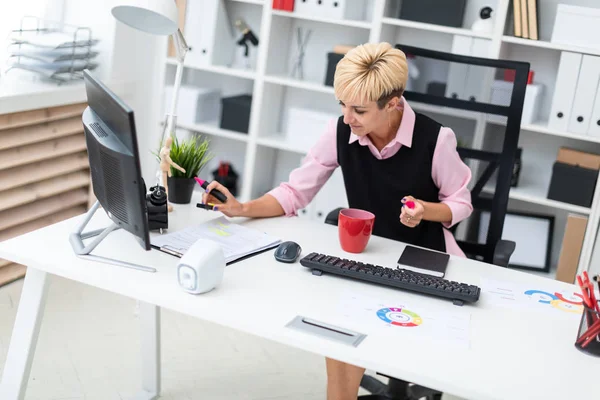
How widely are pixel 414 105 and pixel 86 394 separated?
140cm

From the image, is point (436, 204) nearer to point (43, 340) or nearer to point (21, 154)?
point (43, 340)

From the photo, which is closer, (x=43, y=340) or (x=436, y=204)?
(x=436, y=204)

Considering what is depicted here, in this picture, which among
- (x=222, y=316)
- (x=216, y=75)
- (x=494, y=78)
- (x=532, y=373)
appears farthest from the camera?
(x=216, y=75)

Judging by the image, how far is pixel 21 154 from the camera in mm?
3264

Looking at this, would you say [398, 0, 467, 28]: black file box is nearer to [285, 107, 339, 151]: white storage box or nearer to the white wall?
[285, 107, 339, 151]: white storage box

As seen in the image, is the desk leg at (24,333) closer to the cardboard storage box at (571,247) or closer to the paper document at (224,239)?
the paper document at (224,239)

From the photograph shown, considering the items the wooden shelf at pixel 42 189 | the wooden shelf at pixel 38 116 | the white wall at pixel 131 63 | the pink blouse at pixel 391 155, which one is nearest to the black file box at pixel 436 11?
→ the white wall at pixel 131 63

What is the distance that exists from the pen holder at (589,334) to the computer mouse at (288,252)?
65cm

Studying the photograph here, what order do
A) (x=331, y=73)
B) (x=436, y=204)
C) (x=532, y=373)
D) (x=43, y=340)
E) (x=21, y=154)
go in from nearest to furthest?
1. (x=532, y=373)
2. (x=436, y=204)
3. (x=43, y=340)
4. (x=21, y=154)
5. (x=331, y=73)

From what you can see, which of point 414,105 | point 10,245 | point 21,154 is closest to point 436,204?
point 414,105

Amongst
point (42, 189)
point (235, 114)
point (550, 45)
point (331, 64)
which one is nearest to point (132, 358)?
point (42, 189)

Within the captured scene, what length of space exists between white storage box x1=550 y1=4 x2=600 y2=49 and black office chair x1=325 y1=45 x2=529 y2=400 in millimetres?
1125

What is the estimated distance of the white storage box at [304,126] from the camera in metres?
3.87

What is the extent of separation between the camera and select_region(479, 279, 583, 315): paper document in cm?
178
